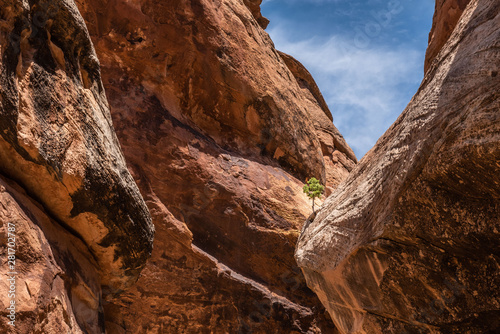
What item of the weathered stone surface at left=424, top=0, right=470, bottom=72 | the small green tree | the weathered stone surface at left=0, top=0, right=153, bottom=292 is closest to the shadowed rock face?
the weathered stone surface at left=0, top=0, right=153, bottom=292

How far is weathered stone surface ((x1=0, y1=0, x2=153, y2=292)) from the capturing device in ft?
14.1

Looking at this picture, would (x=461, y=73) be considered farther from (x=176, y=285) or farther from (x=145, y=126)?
(x=145, y=126)

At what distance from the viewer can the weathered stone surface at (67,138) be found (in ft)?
14.1

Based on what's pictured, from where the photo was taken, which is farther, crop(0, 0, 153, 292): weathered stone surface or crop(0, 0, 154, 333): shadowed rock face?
crop(0, 0, 153, 292): weathered stone surface

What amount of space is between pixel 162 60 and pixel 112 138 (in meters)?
7.90

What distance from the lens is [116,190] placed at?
5527 mm

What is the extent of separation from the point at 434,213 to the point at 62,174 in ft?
15.5

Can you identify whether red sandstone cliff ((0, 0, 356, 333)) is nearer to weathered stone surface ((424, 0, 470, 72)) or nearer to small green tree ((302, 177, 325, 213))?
small green tree ((302, 177, 325, 213))

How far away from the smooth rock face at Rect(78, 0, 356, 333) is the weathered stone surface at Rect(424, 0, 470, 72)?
495cm

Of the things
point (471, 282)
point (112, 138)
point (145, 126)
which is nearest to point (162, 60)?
point (145, 126)

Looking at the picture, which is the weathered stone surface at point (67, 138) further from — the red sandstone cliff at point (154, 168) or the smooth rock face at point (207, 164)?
the smooth rock face at point (207, 164)

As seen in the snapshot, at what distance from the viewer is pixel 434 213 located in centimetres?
596

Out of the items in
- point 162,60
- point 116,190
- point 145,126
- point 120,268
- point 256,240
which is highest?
point 162,60

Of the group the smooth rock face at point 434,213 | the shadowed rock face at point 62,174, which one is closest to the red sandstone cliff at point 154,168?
the shadowed rock face at point 62,174
